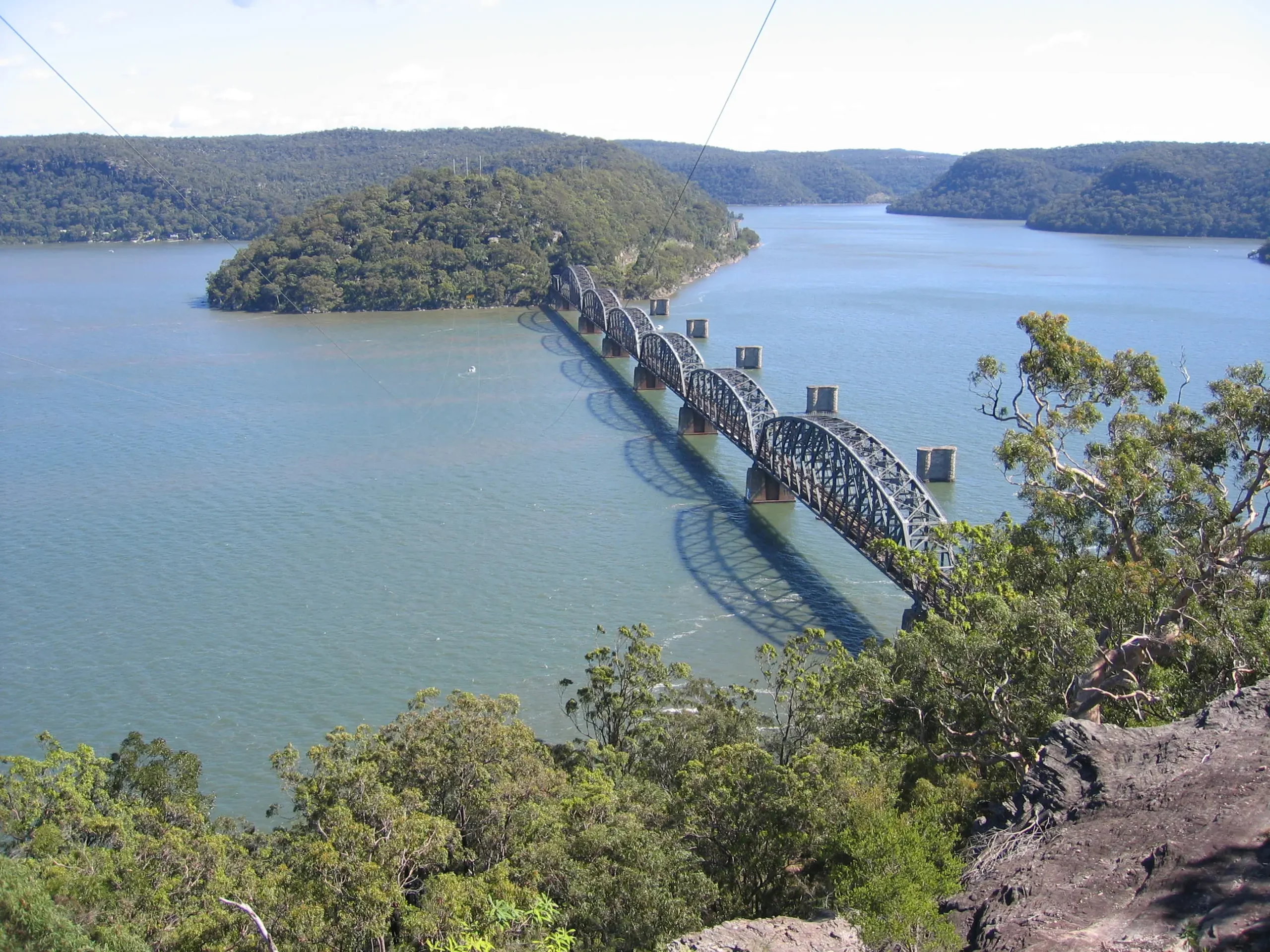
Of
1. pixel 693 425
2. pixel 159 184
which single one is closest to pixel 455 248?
pixel 693 425

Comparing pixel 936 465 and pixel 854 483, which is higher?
pixel 854 483

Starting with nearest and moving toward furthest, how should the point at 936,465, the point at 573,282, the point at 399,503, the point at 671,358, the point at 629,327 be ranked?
the point at 399,503 < the point at 936,465 < the point at 671,358 < the point at 629,327 < the point at 573,282

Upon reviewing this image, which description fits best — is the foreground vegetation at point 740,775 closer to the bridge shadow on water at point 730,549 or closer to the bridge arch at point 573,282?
the bridge shadow on water at point 730,549

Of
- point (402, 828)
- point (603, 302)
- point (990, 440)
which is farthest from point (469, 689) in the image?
point (603, 302)

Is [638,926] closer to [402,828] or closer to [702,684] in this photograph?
[402,828]

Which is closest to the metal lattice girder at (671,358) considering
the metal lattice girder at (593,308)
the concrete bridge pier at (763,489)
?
the concrete bridge pier at (763,489)

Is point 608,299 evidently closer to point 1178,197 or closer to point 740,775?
point 740,775

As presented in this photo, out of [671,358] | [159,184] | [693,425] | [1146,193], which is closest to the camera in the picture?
[693,425]

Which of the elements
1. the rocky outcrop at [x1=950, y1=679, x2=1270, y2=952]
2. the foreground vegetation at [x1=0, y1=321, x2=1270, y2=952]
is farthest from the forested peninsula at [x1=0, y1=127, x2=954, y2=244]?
the rocky outcrop at [x1=950, y1=679, x2=1270, y2=952]
